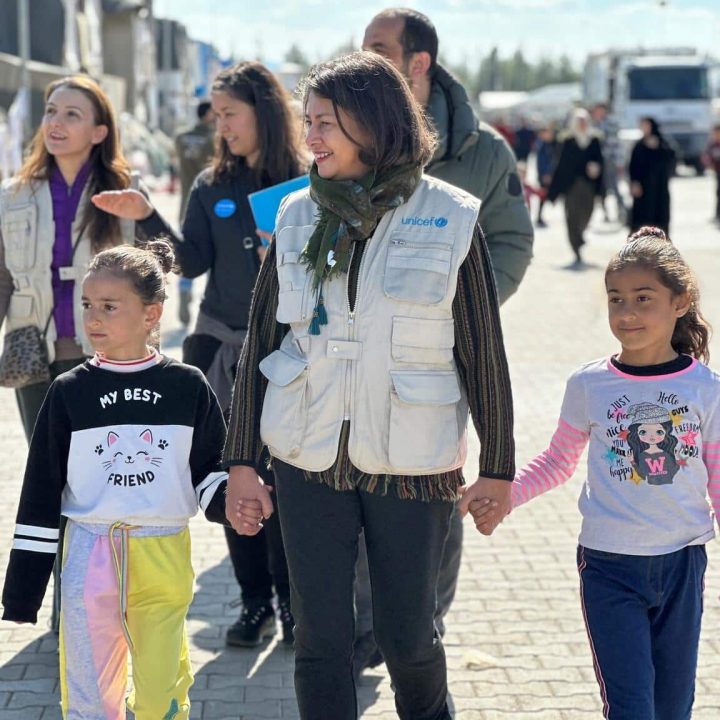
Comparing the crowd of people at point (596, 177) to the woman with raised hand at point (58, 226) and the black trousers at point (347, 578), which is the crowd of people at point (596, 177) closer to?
the woman with raised hand at point (58, 226)

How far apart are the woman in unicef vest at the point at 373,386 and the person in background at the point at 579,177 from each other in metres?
14.2

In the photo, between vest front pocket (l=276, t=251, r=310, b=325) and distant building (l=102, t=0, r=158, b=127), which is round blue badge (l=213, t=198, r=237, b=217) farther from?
distant building (l=102, t=0, r=158, b=127)

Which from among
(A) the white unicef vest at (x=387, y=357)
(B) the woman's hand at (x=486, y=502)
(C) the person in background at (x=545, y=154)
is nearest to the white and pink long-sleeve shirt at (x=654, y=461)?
(B) the woman's hand at (x=486, y=502)

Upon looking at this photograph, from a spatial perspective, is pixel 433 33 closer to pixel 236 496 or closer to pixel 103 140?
pixel 103 140

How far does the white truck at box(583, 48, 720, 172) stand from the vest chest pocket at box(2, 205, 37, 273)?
33484 mm

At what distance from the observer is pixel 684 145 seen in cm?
3944

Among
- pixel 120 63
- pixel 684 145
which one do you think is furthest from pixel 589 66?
pixel 120 63

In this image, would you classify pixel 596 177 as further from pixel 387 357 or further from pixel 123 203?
pixel 387 357

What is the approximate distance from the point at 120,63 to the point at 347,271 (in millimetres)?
47529

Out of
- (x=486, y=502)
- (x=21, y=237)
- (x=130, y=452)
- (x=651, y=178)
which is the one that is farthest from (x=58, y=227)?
(x=651, y=178)

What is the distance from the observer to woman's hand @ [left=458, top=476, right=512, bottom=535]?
3211 millimetres

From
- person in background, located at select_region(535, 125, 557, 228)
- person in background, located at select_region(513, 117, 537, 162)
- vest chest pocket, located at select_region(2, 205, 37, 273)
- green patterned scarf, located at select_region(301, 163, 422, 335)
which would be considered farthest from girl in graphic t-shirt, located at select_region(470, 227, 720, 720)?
person in background, located at select_region(513, 117, 537, 162)

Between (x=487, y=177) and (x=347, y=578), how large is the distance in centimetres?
173

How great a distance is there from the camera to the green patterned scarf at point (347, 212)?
3123 mm
